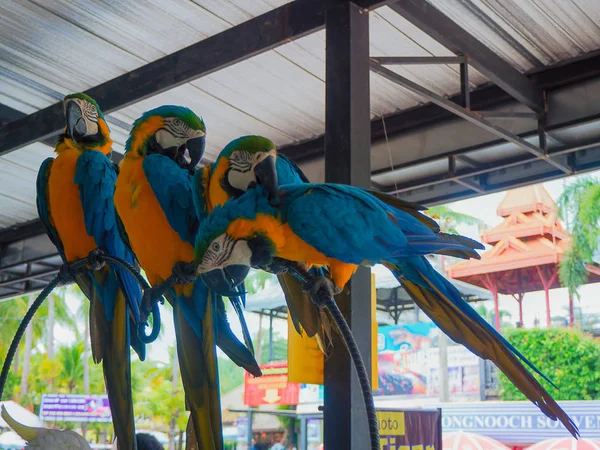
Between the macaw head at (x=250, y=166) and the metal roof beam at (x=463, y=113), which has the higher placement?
the metal roof beam at (x=463, y=113)

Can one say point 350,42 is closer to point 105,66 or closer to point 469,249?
point 469,249

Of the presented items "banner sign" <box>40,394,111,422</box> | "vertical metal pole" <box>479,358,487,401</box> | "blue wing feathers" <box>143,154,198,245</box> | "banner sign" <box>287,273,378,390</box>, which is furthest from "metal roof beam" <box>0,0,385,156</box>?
"banner sign" <box>40,394,111,422</box>

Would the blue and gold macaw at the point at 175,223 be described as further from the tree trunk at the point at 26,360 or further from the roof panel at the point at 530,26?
the tree trunk at the point at 26,360

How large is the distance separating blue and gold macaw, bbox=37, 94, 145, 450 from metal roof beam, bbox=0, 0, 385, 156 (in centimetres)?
118

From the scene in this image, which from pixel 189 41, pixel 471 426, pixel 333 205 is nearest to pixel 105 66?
pixel 189 41

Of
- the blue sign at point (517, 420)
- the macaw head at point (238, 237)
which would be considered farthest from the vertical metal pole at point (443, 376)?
the macaw head at point (238, 237)

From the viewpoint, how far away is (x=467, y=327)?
3.39 ft

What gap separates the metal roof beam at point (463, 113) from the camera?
2.92 meters

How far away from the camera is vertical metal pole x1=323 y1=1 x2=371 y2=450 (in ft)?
6.61

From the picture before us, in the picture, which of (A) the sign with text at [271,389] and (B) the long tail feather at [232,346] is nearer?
(B) the long tail feather at [232,346]

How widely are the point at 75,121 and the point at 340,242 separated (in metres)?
0.78

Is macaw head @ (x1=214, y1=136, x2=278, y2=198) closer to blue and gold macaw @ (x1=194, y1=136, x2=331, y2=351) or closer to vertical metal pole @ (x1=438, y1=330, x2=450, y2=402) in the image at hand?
blue and gold macaw @ (x1=194, y1=136, x2=331, y2=351)

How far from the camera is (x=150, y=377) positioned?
25.3 meters

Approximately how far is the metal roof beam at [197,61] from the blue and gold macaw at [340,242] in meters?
1.43
